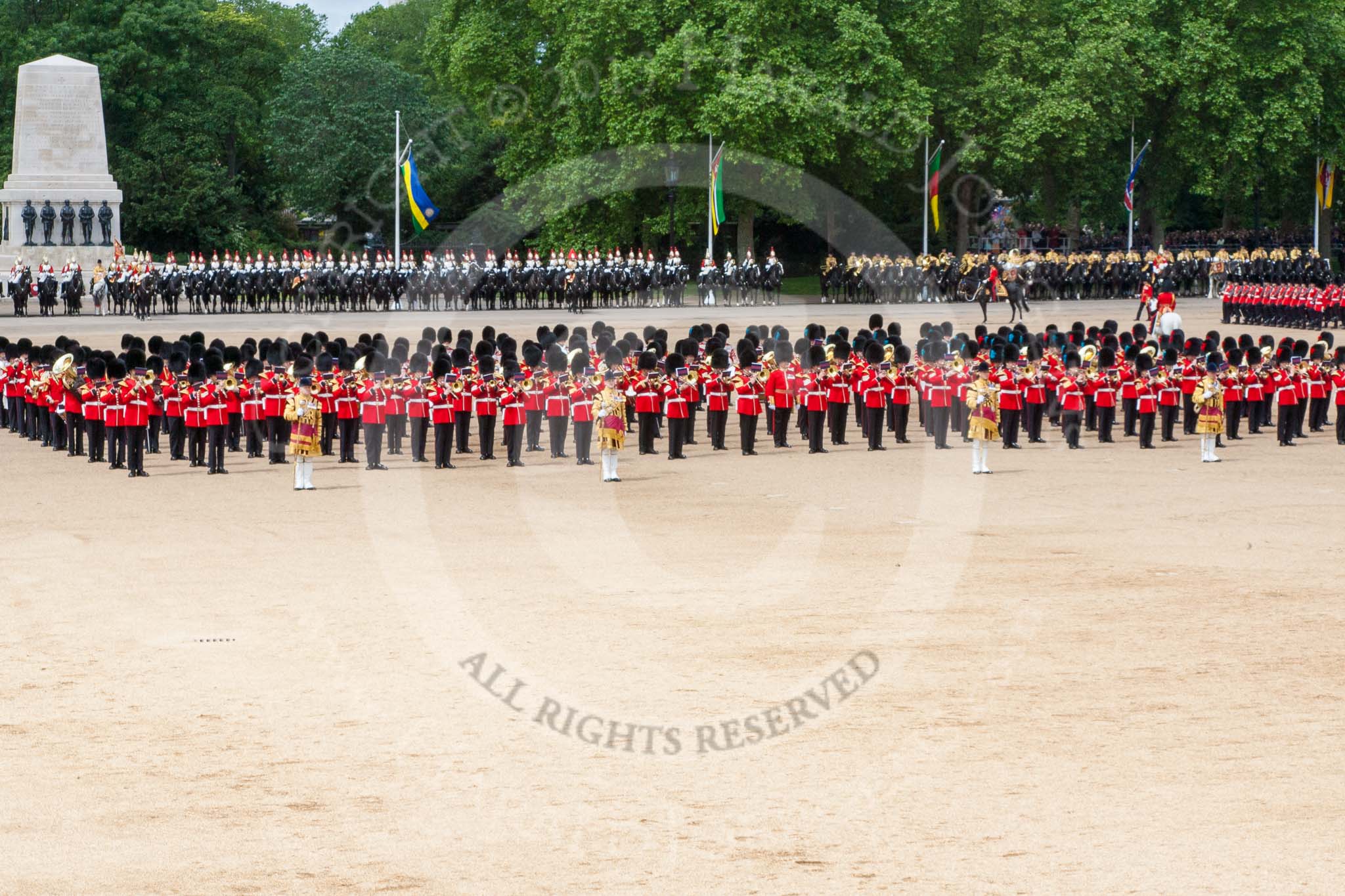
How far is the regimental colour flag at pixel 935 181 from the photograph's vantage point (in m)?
52.0

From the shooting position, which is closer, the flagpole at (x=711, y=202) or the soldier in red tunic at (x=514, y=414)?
the soldier in red tunic at (x=514, y=414)

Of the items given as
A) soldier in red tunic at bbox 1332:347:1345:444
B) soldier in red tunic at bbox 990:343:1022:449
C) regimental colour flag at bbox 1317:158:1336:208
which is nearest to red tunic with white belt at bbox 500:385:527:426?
soldier in red tunic at bbox 990:343:1022:449

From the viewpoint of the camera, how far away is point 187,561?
1472 centimetres

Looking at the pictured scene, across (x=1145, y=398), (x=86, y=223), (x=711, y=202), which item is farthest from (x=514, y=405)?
(x=86, y=223)

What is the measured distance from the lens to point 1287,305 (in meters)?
41.4

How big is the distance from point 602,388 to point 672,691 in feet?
29.9

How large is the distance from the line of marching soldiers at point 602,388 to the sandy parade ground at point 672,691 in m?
2.27

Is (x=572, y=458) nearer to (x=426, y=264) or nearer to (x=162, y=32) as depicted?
(x=426, y=264)

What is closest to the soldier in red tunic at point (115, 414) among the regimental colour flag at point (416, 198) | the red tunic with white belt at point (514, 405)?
the red tunic with white belt at point (514, 405)

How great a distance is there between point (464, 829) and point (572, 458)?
13608mm

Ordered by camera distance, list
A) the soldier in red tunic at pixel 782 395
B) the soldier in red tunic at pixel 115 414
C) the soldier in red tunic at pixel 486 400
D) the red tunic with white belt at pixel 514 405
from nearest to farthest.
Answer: the soldier in red tunic at pixel 115 414, the red tunic with white belt at pixel 514 405, the soldier in red tunic at pixel 486 400, the soldier in red tunic at pixel 782 395

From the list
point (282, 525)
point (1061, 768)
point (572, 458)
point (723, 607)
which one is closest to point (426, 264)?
point (572, 458)

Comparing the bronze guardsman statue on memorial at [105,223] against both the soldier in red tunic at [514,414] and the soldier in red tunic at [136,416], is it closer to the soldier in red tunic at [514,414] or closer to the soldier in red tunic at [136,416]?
the soldier in red tunic at [136,416]

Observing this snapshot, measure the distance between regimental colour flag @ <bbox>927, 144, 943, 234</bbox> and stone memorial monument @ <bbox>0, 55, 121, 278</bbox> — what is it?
22351 millimetres
